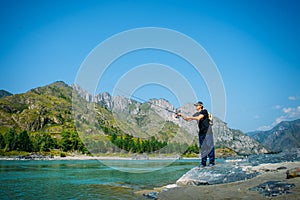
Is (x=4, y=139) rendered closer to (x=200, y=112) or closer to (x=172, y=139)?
(x=172, y=139)

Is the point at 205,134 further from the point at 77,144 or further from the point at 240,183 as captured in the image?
the point at 77,144

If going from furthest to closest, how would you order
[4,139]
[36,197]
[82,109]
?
[82,109] → [4,139] → [36,197]

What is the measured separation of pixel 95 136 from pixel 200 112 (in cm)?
17874

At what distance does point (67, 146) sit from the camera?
140 metres

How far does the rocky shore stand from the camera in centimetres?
706

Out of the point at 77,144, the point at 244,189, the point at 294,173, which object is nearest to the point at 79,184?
the point at 244,189

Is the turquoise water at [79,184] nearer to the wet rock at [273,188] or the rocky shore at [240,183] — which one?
the rocky shore at [240,183]

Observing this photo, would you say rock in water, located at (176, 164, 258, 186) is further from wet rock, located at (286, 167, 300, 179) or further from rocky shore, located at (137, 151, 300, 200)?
wet rock, located at (286, 167, 300, 179)

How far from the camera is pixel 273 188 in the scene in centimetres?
725

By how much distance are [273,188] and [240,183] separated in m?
1.76

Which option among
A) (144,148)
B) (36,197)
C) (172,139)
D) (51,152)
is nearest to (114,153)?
(144,148)

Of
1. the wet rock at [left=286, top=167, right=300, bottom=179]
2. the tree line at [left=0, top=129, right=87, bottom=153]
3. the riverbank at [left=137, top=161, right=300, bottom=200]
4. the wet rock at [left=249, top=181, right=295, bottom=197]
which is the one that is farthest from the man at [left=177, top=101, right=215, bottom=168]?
the tree line at [left=0, top=129, right=87, bottom=153]

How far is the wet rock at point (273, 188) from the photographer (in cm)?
681

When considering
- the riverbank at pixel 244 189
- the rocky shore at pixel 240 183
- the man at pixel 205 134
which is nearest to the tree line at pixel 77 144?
the man at pixel 205 134
